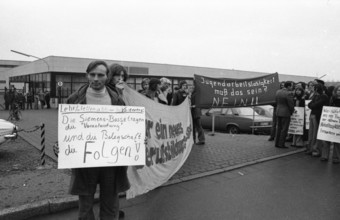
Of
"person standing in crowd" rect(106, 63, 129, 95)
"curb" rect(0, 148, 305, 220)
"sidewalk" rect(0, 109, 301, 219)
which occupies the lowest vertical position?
"curb" rect(0, 148, 305, 220)

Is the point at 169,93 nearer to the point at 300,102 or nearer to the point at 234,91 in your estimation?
the point at 234,91

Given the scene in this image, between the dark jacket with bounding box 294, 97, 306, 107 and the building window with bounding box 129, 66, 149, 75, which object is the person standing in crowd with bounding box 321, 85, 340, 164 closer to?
the dark jacket with bounding box 294, 97, 306, 107

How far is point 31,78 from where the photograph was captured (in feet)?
121

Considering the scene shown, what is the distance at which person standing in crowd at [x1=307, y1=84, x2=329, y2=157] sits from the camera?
22.9 feet

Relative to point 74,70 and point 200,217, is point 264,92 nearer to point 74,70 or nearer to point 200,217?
point 200,217

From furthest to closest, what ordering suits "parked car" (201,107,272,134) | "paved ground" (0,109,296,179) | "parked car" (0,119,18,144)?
"parked car" (201,107,272,134), "parked car" (0,119,18,144), "paved ground" (0,109,296,179)

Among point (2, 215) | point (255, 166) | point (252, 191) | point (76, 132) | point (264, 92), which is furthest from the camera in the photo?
point (264, 92)

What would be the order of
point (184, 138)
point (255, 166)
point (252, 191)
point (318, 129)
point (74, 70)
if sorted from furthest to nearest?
point (74, 70) → point (318, 129) → point (255, 166) → point (184, 138) → point (252, 191)

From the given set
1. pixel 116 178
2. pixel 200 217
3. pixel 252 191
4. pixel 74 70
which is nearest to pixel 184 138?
pixel 252 191

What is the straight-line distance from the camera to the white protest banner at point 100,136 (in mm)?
2605

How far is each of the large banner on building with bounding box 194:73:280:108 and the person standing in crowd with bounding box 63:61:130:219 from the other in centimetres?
567

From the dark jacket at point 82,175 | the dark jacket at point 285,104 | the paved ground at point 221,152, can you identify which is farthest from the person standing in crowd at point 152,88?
the dark jacket at point 285,104

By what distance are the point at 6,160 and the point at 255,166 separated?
5.70 meters

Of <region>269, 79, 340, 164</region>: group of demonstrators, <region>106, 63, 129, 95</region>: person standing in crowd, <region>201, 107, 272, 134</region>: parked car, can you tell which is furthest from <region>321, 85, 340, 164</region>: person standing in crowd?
<region>106, 63, 129, 95</region>: person standing in crowd
